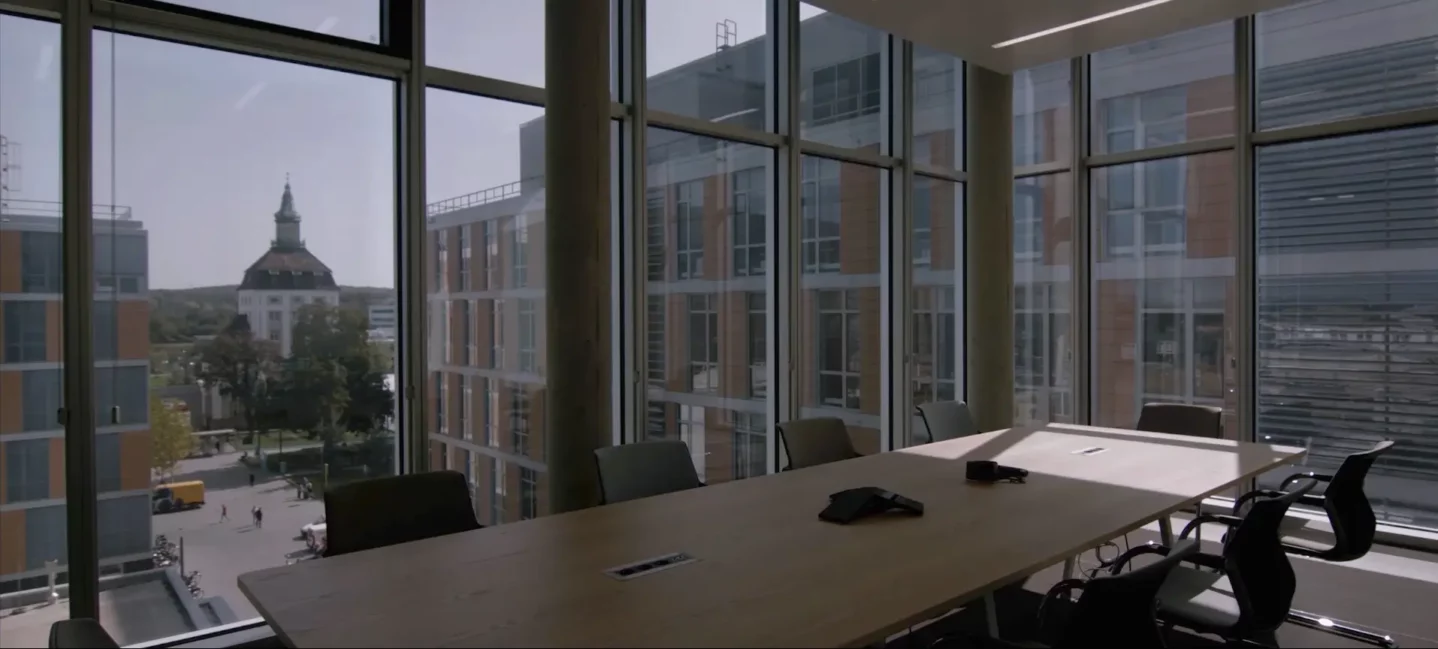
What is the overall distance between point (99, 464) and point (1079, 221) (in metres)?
6.98

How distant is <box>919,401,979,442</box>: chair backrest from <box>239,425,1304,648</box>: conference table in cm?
165

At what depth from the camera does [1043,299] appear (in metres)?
7.55

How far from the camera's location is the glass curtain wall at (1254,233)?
5691mm

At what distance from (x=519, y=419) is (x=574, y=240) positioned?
1.16m

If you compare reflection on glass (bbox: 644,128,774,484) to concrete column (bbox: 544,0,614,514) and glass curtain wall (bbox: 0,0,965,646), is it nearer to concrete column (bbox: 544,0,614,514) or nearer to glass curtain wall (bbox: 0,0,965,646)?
glass curtain wall (bbox: 0,0,965,646)

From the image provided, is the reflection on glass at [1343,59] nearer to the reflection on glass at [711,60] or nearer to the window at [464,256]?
the reflection on glass at [711,60]

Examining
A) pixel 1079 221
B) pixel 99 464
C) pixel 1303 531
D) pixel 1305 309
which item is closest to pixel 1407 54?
pixel 1305 309

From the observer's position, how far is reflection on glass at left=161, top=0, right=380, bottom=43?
151 inches

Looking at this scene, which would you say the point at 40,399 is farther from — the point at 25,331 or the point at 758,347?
the point at 758,347

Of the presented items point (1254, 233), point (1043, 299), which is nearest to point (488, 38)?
point (1043, 299)

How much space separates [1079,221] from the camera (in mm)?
7273

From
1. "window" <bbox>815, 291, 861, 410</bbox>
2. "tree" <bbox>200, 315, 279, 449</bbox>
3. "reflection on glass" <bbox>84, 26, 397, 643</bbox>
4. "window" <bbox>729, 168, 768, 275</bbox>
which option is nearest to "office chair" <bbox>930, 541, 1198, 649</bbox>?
"reflection on glass" <bbox>84, 26, 397, 643</bbox>

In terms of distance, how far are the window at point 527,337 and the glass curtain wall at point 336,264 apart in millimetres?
13

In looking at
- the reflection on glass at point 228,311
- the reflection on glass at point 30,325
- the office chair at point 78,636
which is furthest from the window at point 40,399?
the office chair at point 78,636
